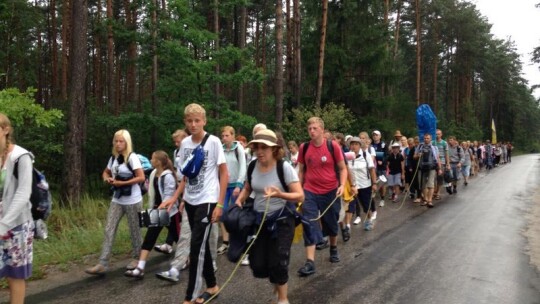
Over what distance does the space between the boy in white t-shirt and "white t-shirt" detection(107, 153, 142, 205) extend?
1466 mm

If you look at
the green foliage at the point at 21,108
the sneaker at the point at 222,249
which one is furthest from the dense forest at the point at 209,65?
the sneaker at the point at 222,249

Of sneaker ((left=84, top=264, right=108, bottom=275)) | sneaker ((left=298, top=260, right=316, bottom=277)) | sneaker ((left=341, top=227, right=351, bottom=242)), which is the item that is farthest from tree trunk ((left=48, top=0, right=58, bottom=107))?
sneaker ((left=298, top=260, right=316, bottom=277))

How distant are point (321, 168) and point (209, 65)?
29.3ft

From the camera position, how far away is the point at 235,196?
6.37m

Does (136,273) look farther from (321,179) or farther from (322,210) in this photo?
(321,179)

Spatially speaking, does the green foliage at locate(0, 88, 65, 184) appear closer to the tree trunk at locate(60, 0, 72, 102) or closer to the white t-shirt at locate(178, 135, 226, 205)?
the white t-shirt at locate(178, 135, 226, 205)

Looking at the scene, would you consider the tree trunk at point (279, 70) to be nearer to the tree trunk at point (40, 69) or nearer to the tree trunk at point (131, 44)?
the tree trunk at point (131, 44)

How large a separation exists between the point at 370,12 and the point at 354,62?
3231 mm

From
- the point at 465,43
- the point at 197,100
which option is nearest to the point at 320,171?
the point at 197,100

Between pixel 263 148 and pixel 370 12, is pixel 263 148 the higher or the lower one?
the lower one

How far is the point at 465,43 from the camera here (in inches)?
1801

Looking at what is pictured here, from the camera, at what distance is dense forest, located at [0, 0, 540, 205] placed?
535 inches

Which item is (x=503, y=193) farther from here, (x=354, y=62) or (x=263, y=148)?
(x=263, y=148)

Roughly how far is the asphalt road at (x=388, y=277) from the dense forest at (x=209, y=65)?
481cm
